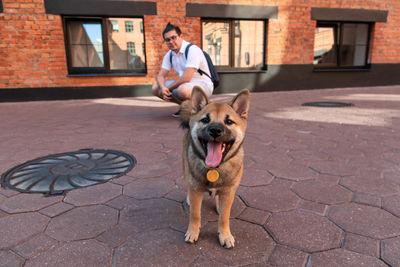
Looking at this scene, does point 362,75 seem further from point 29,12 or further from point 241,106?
point 29,12

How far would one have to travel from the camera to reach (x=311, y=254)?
175cm

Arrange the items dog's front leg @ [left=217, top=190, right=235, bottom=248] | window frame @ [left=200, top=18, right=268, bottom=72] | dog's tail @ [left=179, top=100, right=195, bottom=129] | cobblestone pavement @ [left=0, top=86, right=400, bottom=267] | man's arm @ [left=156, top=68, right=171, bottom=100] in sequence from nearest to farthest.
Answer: cobblestone pavement @ [left=0, top=86, right=400, bottom=267]
dog's front leg @ [left=217, top=190, right=235, bottom=248]
dog's tail @ [left=179, top=100, right=195, bottom=129]
man's arm @ [left=156, top=68, right=171, bottom=100]
window frame @ [left=200, top=18, right=268, bottom=72]

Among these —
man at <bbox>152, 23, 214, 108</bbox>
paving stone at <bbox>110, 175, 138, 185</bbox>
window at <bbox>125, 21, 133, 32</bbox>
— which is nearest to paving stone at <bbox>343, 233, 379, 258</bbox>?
paving stone at <bbox>110, 175, 138, 185</bbox>

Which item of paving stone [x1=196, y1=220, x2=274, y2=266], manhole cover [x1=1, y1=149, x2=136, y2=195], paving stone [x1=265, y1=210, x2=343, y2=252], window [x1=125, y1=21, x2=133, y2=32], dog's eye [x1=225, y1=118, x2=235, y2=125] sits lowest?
paving stone [x1=196, y1=220, x2=274, y2=266]

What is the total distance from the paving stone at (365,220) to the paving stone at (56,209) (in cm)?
228

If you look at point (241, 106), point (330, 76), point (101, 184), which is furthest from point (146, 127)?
point (330, 76)

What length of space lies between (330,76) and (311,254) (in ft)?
40.1

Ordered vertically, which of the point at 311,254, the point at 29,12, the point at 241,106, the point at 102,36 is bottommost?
the point at 311,254

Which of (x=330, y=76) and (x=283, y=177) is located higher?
(x=330, y=76)

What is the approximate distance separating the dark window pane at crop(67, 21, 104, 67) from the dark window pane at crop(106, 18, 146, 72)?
16.3 inches

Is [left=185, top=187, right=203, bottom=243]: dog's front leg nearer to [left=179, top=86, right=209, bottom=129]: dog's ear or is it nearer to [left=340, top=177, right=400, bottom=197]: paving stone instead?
[left=179, top=86, right=209, bottom=129]: dog's ear

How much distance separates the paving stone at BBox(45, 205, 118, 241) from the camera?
1.96 meters

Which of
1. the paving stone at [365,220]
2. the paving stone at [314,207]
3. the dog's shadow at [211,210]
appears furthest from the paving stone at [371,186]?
the dog's shadow at [211,210]

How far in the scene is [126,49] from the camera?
34.0 feet
